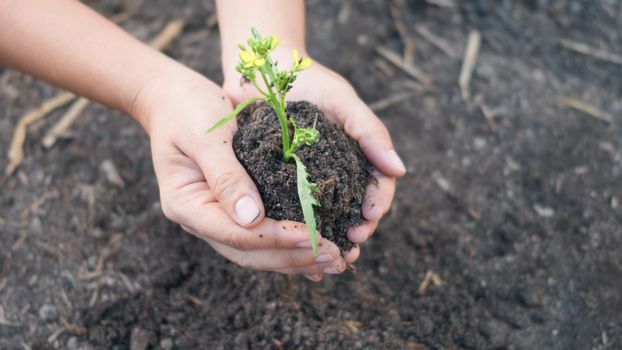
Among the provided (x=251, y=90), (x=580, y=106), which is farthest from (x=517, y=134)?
(x=251, y=90)

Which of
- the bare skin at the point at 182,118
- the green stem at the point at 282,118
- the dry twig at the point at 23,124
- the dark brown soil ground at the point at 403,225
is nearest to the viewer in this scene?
the green stem at the point at 282,118

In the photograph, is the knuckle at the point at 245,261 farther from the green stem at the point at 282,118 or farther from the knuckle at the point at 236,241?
the green stem at the point at 282,118

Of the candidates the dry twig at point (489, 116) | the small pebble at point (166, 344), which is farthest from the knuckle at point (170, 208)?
the dry twig at point (489, 116)

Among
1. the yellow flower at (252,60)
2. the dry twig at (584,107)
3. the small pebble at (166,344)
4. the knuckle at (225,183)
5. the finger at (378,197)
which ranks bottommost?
the small pebble at (166,344)

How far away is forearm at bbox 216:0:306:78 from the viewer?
91.4 inches

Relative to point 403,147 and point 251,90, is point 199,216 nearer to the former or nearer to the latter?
point 251,90

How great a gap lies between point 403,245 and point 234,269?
735mm

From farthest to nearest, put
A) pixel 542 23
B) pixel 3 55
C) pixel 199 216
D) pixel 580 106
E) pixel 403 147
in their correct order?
pixel 542 23 < pixel 580 106 < pixel 403 147 < pixel 3 55 < pixel 199 216

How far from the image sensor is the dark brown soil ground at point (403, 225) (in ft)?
7.54

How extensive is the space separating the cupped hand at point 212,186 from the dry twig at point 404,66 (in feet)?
5.05

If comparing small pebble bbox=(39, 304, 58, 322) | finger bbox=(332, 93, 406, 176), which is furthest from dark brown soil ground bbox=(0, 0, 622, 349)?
finger bbox=(332, 93, 406, 176)

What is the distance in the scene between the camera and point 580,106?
3.16 m

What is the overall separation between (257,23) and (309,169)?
0.76 meters

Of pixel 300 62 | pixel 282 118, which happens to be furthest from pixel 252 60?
pixel 282 118
